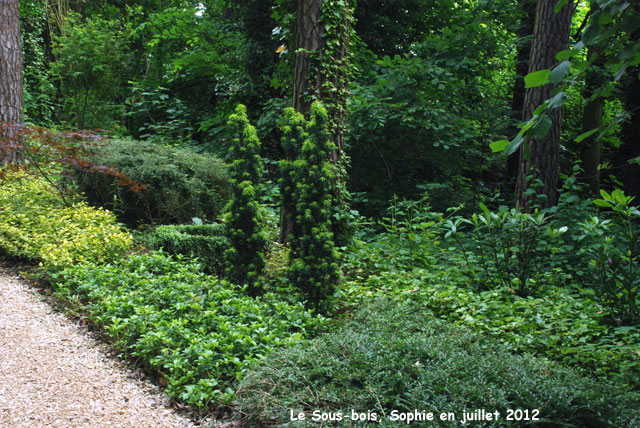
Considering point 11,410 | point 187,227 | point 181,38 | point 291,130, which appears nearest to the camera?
point 11,410

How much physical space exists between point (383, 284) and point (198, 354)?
228 cm

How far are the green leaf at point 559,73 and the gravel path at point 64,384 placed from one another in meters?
2.66

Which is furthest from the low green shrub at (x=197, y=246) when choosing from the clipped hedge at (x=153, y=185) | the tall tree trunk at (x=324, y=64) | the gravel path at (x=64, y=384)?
the gravel path at (x=64, y=384)

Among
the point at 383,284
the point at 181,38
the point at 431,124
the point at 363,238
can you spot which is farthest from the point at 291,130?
the point at 181,38

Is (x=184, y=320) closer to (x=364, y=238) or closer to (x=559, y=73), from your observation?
(x=559, y=73)

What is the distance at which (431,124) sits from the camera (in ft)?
24.5

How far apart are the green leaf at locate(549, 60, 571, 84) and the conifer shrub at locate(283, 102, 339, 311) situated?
2791mm

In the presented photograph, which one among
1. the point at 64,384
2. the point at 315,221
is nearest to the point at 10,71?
the point at 315,221

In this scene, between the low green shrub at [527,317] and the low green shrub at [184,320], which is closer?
the low green shrub at [184,320]

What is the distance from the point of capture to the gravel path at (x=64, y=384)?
2791mm

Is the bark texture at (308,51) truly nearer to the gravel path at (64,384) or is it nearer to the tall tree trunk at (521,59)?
the gravel path at (64,384)

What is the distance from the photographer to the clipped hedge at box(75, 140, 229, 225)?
259 inches

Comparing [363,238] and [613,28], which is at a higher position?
[613,28]

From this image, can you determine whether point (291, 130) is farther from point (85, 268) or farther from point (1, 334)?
point (1, 334)
